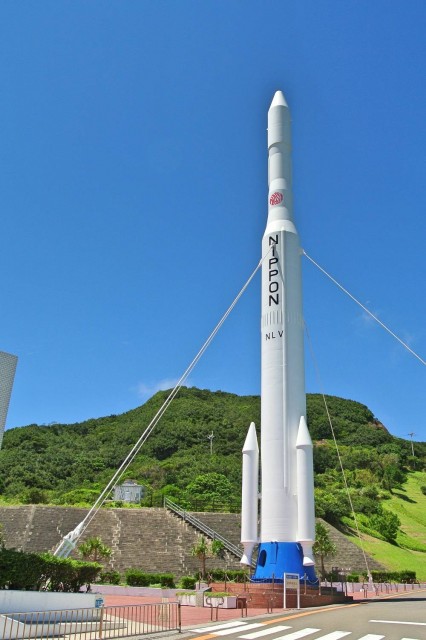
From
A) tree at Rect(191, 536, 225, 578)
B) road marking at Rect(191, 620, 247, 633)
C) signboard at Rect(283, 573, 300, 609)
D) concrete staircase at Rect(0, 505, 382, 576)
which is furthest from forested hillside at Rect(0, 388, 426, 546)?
road marking at Rect(191, 620, 247, 633)

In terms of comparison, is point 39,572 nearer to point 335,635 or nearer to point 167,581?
point 335,635

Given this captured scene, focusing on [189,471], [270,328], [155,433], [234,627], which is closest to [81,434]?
[155,433]

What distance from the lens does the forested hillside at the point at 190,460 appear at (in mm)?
59000

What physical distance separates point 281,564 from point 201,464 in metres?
53.0

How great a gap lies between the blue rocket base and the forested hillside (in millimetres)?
29841

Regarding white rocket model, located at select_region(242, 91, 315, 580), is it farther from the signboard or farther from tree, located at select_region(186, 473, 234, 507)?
tree, located at select_region(186, 473, 234, 507)

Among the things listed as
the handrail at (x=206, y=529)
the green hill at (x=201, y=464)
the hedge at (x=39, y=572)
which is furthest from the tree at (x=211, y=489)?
the hedge at (x=39, y=572)

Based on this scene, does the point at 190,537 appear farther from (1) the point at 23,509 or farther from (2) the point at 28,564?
(2) the point at 28,564

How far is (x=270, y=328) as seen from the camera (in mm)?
27078

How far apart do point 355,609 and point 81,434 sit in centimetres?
9557

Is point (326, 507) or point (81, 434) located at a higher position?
point (81, 434)

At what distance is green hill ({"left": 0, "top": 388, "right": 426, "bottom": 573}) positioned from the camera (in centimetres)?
5716

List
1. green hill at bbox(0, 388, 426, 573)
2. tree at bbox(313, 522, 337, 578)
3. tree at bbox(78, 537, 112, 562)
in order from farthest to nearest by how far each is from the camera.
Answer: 1. green hill at bbox(0, 388, 426, 573)
2. tree at bbox(313, 522, 337, 578)
3. tree at bbox(78, 537, 112, 562)

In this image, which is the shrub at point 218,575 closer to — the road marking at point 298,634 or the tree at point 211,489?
the tree at point 211,489
